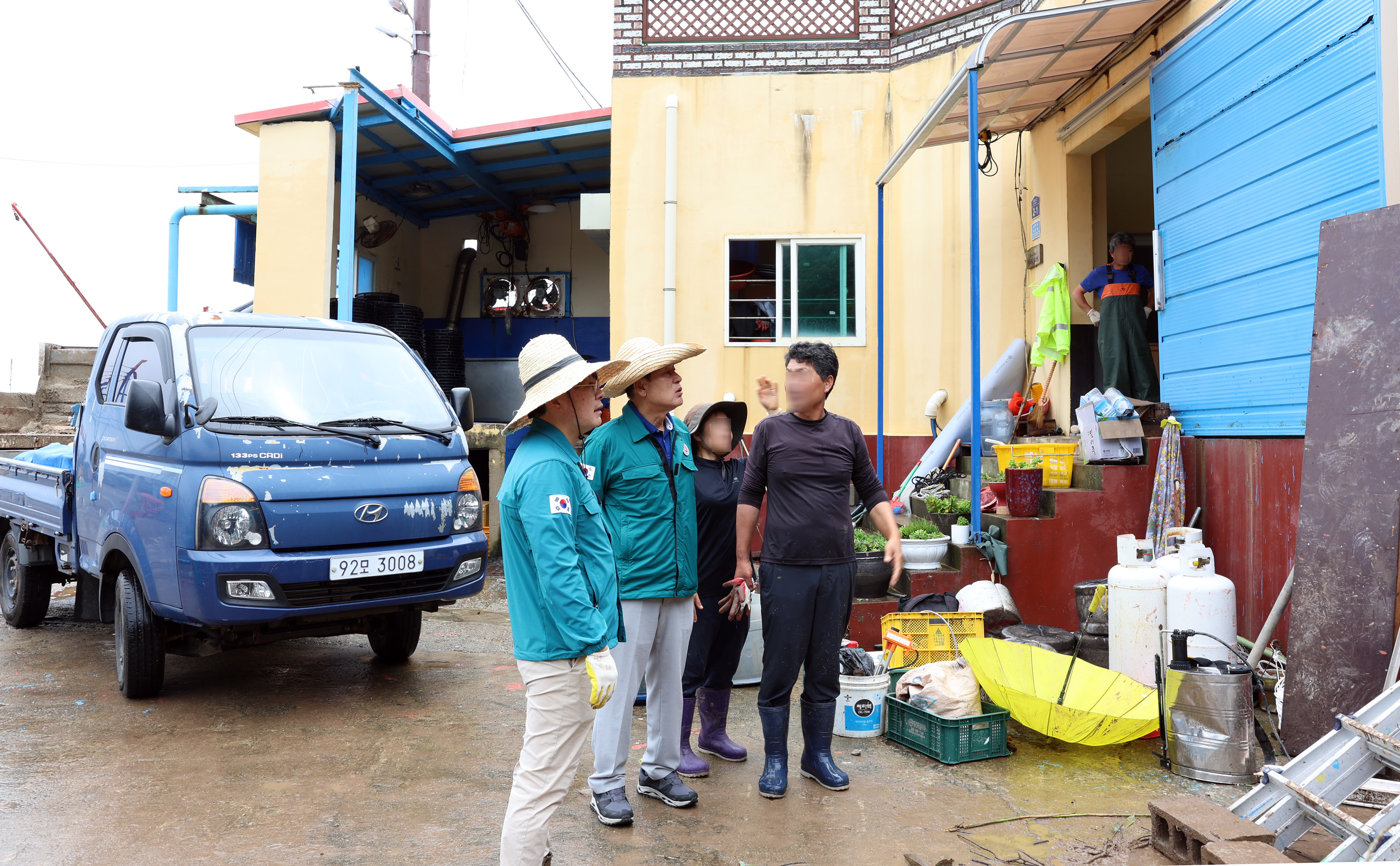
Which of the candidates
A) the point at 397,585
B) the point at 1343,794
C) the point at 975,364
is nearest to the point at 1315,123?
the point at 975,364

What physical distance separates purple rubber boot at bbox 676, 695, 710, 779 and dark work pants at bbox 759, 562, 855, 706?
38 cm

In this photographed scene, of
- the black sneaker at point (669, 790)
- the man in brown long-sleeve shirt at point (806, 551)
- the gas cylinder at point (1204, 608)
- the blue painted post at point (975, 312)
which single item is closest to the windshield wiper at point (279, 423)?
the man in brown long-sleeve shirt at point (806, 551)

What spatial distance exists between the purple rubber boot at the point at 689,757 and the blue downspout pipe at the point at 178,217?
1062 cm

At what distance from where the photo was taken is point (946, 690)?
469 cm

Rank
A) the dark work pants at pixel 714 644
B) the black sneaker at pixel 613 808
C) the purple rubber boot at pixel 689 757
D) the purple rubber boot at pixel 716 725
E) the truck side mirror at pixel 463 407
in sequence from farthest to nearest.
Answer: the truck side mirror at pixel 463 407, the purple rubber boot at pixel 716 725, the dark work pants at pixel 714 644, the purple rubber boot at pixel 689 757, the black sneaker at pixel 613 808

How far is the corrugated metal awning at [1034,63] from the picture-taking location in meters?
6.52

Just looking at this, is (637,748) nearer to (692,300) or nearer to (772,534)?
(772,534)

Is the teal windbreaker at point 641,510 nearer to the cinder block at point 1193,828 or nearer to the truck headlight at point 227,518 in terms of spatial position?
the cinder block at point 1193,828

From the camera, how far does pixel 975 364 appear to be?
6699 mm

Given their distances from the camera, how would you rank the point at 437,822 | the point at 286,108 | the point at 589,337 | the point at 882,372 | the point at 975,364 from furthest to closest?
the point at 589,337 → the point at 286,108 → the point at 882,372 → the point at 975,364 → the point at 437,822

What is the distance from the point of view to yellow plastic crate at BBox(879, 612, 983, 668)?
5426mm

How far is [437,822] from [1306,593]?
13.5 ft

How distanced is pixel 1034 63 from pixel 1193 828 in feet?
19.9

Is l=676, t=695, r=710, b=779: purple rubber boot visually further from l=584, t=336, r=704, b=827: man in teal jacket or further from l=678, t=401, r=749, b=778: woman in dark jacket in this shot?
l=584, t=336, r=704, b=827: man in teal jacket
